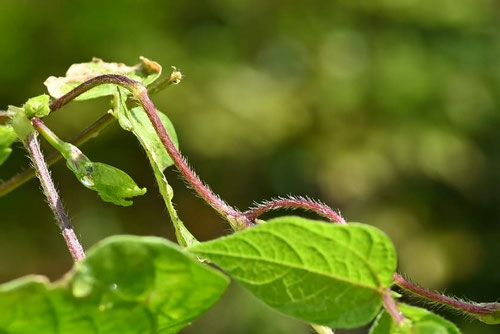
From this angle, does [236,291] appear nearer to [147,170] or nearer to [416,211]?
[147,170]

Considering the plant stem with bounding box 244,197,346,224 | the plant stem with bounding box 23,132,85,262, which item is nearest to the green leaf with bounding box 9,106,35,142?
the plant stem with bounding box 23,132,85,262

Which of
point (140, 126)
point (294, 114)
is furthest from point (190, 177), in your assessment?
point (294, 114)

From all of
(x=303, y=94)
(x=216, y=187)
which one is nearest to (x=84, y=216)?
(x=216, y=187)

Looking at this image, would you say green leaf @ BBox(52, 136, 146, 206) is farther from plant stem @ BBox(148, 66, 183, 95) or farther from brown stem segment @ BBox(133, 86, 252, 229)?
plant stem @ BBox(148, 66, 183, 95)

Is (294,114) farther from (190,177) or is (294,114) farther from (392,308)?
(392,308)

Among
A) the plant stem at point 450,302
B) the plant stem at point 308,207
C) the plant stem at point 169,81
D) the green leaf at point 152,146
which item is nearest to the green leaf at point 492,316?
the plant stem at point 450,302
